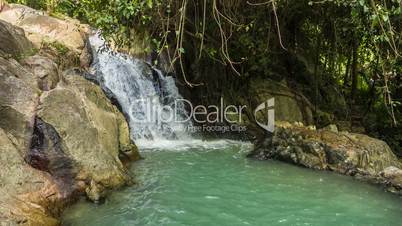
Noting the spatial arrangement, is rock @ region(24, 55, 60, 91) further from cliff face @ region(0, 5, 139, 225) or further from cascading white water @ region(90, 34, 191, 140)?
cascading white water @ region(90, 34, 191, 140)

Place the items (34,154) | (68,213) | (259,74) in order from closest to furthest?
1. (68,213)
2. (34,154)
3. (259,74)

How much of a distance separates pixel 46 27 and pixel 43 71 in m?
4.04

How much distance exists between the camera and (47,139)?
19.5ft

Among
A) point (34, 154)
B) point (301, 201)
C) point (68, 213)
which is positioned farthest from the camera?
point (301, 201)

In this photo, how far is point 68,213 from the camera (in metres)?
5.45

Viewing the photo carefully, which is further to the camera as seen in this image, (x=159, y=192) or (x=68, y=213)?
(x=159, y=192)

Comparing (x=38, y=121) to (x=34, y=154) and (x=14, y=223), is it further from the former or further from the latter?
(x=14, y=223)

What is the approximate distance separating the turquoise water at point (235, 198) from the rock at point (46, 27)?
3.59 meters

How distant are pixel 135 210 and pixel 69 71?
369cm

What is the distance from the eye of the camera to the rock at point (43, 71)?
6.65m

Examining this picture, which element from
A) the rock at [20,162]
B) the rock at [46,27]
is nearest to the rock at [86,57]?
the rock at [46,27]

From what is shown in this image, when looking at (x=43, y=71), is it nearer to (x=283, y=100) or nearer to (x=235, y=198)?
(x=235, y=198)

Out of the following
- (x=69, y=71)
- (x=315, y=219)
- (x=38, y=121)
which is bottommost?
(x=315, y=219)

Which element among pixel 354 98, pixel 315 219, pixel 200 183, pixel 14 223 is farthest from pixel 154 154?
pixel 354 98
